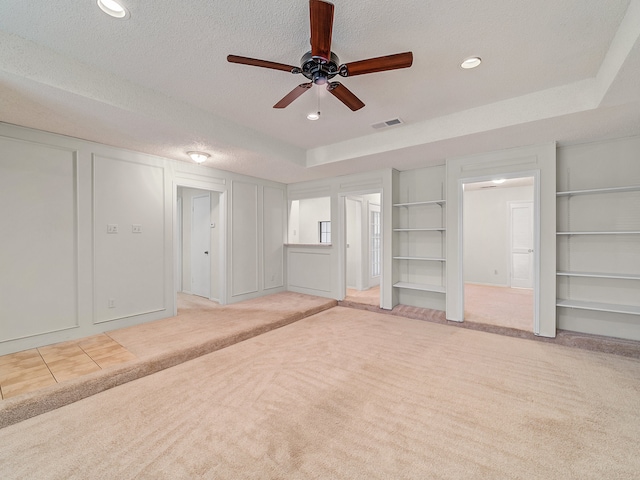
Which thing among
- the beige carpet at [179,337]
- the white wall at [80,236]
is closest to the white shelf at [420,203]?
the beige carpet at [179,337]

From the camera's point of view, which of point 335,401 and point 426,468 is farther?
point 335,401

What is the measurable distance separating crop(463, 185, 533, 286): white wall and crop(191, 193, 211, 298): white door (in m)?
6.20

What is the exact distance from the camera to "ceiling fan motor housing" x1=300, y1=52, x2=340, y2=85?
2042 millimetres

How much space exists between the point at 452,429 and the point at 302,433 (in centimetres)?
103

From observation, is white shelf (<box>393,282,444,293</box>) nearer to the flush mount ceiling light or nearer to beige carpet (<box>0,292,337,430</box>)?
beige carpet (<box>0,292,337,430</box>)

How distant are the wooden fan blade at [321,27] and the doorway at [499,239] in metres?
5.59

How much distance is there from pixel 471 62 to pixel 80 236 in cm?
447

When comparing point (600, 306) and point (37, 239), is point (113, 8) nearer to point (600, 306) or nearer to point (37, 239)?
point (37, 239)

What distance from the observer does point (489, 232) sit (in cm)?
734

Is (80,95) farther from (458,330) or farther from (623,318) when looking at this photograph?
(623,318)

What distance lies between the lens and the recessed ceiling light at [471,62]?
2.35m

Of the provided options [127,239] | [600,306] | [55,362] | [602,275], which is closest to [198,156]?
[127,239]

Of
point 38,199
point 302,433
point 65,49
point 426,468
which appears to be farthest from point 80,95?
point 426,468

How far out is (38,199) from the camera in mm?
3072
